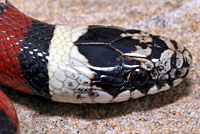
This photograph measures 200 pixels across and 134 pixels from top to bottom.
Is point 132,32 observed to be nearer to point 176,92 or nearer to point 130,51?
point 130,51

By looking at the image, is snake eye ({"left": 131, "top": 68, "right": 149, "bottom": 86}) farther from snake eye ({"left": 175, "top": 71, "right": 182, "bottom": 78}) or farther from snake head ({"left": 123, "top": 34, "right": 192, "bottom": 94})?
snake eye ({"left": 175, "top": 71, "right": 182, "bottom": 78})

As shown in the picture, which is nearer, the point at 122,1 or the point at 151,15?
the point at 151,15

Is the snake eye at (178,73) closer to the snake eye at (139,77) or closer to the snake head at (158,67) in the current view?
the snake head at (158,67)

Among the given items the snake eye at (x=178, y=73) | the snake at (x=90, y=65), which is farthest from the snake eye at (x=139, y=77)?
the snake eye at (x=178, y=73)

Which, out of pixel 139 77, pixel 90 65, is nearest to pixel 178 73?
pixel 139 77

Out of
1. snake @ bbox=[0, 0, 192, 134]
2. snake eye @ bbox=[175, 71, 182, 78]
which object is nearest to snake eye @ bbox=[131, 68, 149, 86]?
snake @ bbox=[0, 0, 192, 134]

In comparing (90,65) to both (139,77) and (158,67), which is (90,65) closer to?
(139,77)

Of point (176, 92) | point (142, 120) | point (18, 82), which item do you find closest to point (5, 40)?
point (18, 82)
